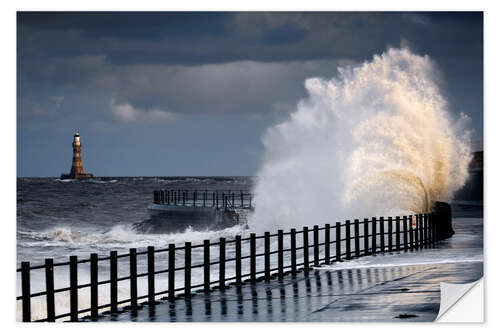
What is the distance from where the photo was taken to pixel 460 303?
9.78 meters

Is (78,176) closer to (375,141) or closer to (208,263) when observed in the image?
(208,263)

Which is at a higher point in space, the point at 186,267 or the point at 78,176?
the point at 78,176

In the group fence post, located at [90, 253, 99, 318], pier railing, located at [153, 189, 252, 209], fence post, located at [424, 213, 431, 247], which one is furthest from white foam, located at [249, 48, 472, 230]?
pier railing, located at [153, 189, 252, 209]

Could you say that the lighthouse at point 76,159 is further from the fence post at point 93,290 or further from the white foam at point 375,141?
the white foam at point 375,141

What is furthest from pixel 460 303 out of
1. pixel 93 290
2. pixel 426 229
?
pixel 426 229

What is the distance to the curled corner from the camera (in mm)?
9234

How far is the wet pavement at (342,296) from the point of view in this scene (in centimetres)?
914

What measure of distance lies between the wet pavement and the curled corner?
0.09 meters

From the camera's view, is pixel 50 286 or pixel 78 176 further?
pixel 78 176

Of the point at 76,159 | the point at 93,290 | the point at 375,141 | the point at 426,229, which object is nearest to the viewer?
the point at 93,290

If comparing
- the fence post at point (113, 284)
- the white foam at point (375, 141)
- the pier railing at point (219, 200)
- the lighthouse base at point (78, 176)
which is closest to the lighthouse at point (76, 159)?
the lighthouse base at point (78, 176)

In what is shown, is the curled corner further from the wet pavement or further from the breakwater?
the breakwater

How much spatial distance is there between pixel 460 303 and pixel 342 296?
120cm

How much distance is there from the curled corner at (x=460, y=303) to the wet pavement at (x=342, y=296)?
0.09 meters
